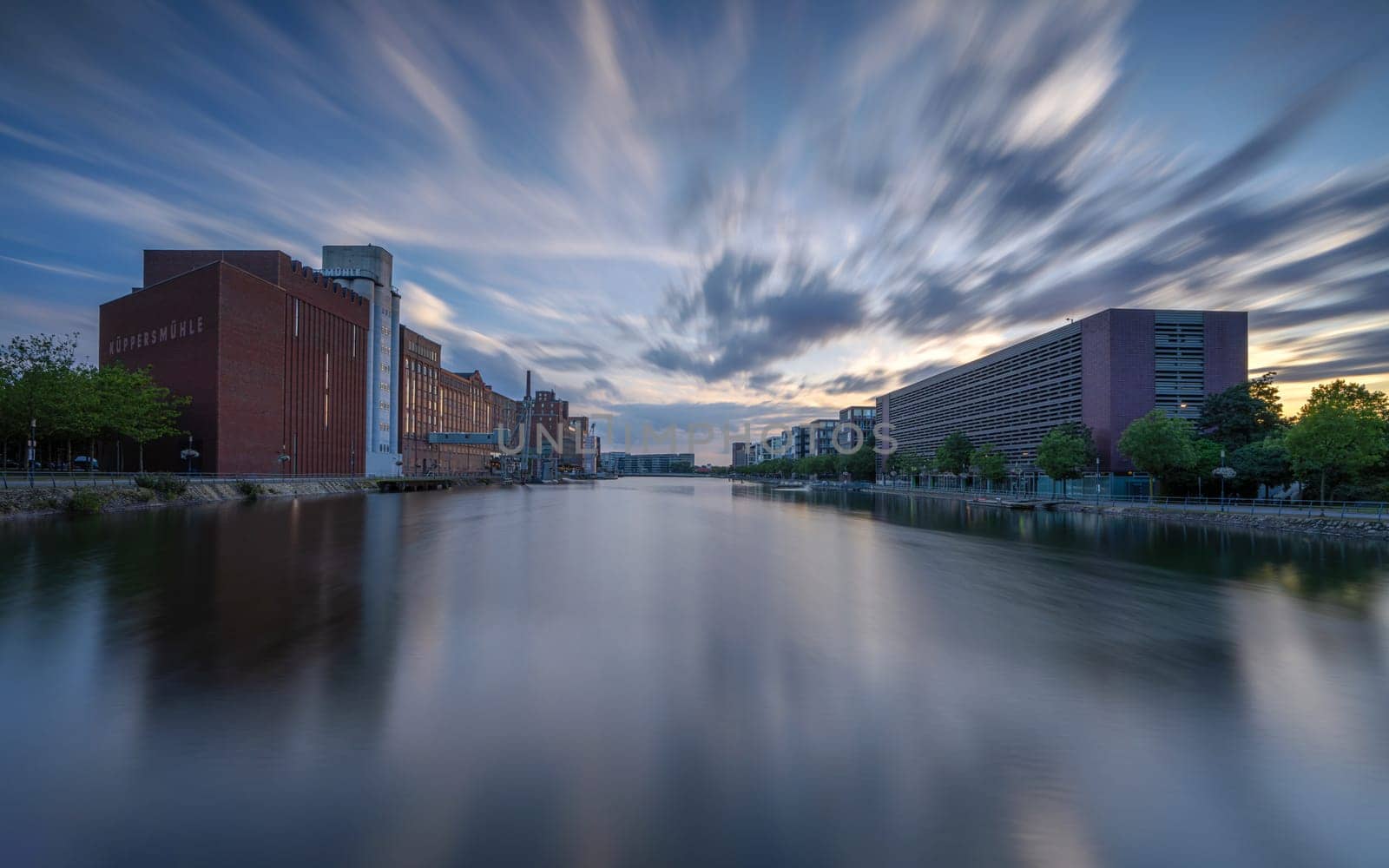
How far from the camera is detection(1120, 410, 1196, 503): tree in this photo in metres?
40.7

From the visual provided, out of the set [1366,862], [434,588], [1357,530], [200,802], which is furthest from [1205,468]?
[200,802]

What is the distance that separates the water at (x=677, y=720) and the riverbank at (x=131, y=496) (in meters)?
18.8

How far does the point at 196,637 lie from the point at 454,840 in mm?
7929

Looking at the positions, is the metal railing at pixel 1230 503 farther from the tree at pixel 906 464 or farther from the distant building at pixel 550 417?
the distant building at pixel 550 417

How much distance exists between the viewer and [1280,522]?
3119 cm

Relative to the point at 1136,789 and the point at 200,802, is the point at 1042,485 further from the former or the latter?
the point at 200,802

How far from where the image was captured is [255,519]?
2864cm

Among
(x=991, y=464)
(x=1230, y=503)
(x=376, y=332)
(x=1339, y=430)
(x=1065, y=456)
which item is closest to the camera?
(x=1339, y=430)

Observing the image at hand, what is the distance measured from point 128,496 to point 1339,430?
→ 227ft

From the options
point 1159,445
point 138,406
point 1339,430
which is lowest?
point 1159,445

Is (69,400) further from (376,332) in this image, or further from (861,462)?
(861,462)

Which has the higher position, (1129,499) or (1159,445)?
(1159,445)

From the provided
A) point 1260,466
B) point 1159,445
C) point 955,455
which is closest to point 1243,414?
point 1260,466

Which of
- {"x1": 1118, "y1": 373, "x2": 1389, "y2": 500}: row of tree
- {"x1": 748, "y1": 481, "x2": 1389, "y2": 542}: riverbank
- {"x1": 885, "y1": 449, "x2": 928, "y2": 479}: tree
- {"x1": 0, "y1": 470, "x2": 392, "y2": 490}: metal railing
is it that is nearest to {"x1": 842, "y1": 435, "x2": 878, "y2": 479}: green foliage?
{"x1": 885, "y1": 449, "x2": 928, "y2": 479}: tree
